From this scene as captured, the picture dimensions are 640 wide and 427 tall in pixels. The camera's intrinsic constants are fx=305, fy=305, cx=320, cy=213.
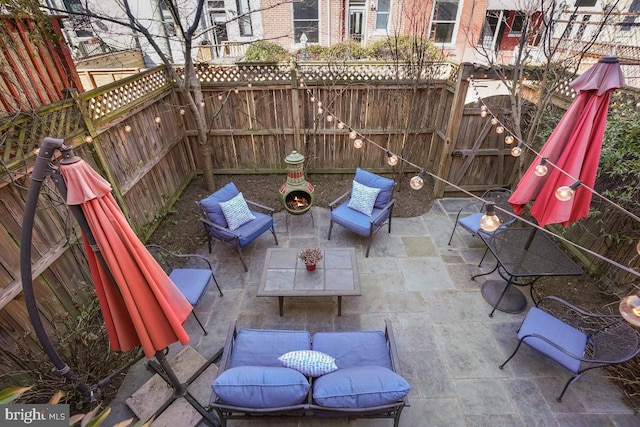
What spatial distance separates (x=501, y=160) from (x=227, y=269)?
5.27m

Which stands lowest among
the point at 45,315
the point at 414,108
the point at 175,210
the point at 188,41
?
the point at 175,210

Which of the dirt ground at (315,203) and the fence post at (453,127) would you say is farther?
the fence post at (453,127)

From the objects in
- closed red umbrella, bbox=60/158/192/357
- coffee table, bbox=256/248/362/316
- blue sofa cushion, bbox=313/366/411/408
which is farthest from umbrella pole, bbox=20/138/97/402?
coffee table, bbox=256/248/362/316

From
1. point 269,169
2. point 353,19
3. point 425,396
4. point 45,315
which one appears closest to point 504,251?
point 425,396

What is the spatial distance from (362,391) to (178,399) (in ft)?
6.26

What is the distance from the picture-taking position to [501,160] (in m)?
5.75

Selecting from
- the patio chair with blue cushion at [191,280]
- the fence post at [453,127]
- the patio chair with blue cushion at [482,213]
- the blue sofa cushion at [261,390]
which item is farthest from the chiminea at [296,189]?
the blue sofa cushion at [261,390]

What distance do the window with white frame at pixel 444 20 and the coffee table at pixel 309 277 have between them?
10670 millimetres

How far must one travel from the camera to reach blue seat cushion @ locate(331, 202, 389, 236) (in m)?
4.63

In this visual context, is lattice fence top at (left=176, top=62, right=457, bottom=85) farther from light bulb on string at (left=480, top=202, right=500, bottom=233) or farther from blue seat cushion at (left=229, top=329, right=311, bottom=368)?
blue seat cushion at (left=229, top=329, right=311, bottom=368)

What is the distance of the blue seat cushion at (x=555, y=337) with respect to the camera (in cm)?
281

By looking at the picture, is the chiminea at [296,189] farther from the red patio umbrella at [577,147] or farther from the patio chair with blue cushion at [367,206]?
the red patio umbrella at [577,147]

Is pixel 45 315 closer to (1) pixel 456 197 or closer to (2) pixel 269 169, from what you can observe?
(2) pixel 269 169

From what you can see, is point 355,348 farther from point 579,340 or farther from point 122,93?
point 122,93
